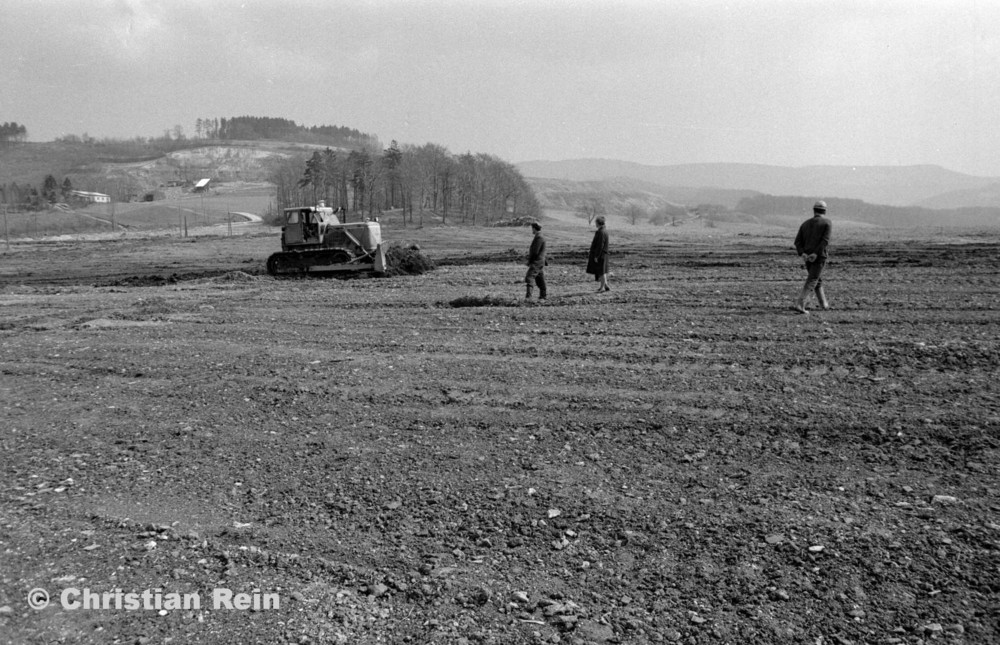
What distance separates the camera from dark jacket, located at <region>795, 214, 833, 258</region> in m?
12.3

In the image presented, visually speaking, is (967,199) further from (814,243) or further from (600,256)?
(814,243)

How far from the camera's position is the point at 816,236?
12406mm

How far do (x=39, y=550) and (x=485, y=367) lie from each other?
5693 mm

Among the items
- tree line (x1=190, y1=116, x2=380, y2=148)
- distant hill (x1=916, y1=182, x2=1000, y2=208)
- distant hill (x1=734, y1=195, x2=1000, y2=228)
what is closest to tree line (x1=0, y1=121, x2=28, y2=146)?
tree line (x1=190, y1=116, x2=380, y2=148)

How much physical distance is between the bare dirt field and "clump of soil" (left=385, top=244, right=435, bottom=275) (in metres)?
10.2

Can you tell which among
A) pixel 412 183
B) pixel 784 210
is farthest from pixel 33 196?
pixel 784 210

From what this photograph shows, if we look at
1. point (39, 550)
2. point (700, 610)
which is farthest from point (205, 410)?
point (700, 610)

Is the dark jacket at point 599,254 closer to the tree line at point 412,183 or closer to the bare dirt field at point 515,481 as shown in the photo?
the bare dirt field at point 515,481

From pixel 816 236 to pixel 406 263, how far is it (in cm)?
1383

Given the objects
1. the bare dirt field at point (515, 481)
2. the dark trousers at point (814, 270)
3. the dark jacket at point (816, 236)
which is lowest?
the bare dirt field at point (515, 481)

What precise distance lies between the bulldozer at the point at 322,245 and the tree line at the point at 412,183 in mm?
44556

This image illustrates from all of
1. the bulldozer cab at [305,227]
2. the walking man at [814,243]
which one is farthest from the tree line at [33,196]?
the walking man at [814,243]

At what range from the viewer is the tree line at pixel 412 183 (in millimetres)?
73625

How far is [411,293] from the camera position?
58.9 feet
